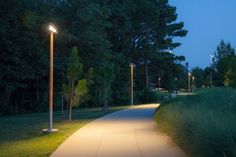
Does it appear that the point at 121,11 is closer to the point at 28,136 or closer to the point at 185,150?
the point at 28,136

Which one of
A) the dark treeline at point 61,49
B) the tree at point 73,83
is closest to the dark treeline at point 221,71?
the dark treeline at point 61,49

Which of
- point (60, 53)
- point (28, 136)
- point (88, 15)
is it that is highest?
point (88, 15)

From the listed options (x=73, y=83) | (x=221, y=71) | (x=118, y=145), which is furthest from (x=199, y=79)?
(x=118, y=145)

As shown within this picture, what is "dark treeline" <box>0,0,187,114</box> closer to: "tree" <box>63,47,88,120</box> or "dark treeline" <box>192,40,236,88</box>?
"tree" <box>63,47,88,120</box>

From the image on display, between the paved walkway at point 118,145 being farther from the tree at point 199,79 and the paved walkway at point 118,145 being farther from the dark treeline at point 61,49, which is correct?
the tree at point 199,79

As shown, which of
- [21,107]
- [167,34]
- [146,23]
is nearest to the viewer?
[21,107]

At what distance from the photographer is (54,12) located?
49844mm

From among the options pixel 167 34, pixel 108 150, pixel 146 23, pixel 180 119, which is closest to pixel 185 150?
pixel 180 119

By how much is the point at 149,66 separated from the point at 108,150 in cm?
6597

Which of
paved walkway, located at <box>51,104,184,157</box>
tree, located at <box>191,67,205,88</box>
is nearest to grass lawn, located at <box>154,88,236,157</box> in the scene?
paved walkway, located at <box>51,104,184,157</box>

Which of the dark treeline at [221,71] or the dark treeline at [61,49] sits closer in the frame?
the dark treeline at [61,49]

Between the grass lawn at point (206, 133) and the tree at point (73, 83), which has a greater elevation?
the tree at point (73, 83)

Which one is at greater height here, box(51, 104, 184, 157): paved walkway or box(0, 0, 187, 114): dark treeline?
box(0, 0, 187, 114): dark treeline

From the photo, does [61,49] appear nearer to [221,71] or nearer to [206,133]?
[221,71]
